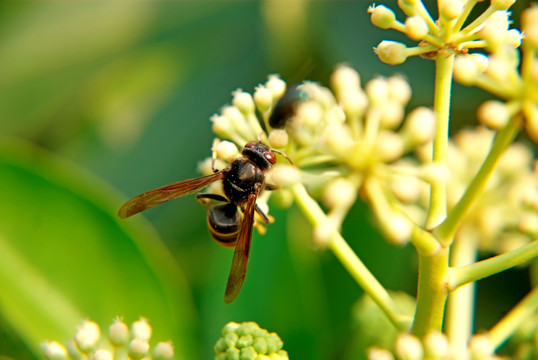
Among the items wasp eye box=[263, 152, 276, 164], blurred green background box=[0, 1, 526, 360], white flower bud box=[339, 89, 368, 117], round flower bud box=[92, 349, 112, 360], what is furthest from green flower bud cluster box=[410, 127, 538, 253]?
round flower bud box=[92, 349, 112, 360]

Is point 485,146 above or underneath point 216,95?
underneath

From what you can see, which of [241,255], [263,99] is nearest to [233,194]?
[241,255]

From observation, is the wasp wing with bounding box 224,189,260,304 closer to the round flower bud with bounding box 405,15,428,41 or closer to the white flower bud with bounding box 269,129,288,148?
the white flower bud with bounding box 269,129,288,148

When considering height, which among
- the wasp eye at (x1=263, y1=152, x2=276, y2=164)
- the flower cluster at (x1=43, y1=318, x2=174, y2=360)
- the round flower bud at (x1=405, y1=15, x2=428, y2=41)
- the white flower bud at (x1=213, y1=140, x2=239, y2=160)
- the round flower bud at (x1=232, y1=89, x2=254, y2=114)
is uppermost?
the wasp eye at (x1=263, y1=152, x2=276, y2=164)

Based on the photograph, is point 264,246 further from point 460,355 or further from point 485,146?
point 460,355

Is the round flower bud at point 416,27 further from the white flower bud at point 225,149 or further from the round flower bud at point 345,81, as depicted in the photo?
the white flower bud at point 225,149

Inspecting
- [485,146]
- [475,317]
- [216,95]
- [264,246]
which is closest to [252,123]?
[264,246]

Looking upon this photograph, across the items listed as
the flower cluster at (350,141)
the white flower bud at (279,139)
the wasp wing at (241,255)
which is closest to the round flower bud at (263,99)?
the flower cluster at (350,141)
